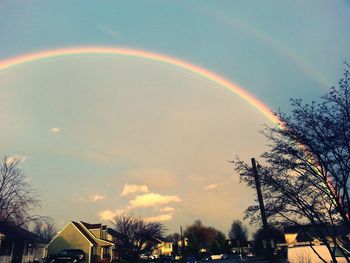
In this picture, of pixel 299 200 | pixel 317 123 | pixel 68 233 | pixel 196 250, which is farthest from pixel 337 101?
pixel 196 250

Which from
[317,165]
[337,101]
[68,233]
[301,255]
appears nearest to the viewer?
[337,101]

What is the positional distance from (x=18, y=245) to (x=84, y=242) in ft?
45.4

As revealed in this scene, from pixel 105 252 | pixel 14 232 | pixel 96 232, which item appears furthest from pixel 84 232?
pixel 14 232

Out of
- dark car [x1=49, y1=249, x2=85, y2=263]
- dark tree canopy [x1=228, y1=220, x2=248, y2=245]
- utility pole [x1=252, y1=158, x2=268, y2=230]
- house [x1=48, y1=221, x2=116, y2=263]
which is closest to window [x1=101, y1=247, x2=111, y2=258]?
house [x1=48, y1=221, x2=116, y2=263]

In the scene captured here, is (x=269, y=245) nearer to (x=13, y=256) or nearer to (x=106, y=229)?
(x=13, y=256)

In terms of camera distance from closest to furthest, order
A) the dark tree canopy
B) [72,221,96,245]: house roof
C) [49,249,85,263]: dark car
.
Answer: [49,249,85,263]: dark car
[72,221,96,245]: house roof
the dark tree canopy

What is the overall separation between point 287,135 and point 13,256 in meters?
38.1

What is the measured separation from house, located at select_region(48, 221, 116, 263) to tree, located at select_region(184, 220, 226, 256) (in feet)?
113

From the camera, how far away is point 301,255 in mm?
17703

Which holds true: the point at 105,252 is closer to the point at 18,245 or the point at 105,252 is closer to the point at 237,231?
the point at 18,245

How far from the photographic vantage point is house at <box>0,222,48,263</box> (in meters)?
36.8

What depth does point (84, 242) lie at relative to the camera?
52312 mm

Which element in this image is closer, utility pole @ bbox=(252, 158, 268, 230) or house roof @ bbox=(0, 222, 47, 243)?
utility pole @ bbox=(252, 158, 268, 230)

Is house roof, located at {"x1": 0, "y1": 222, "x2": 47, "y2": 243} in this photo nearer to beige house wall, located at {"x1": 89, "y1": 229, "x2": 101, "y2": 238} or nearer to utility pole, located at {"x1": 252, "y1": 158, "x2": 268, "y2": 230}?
beige house wall, located at {"x1": 89, "y1": 229, "x2": 101, "y2": 238}
